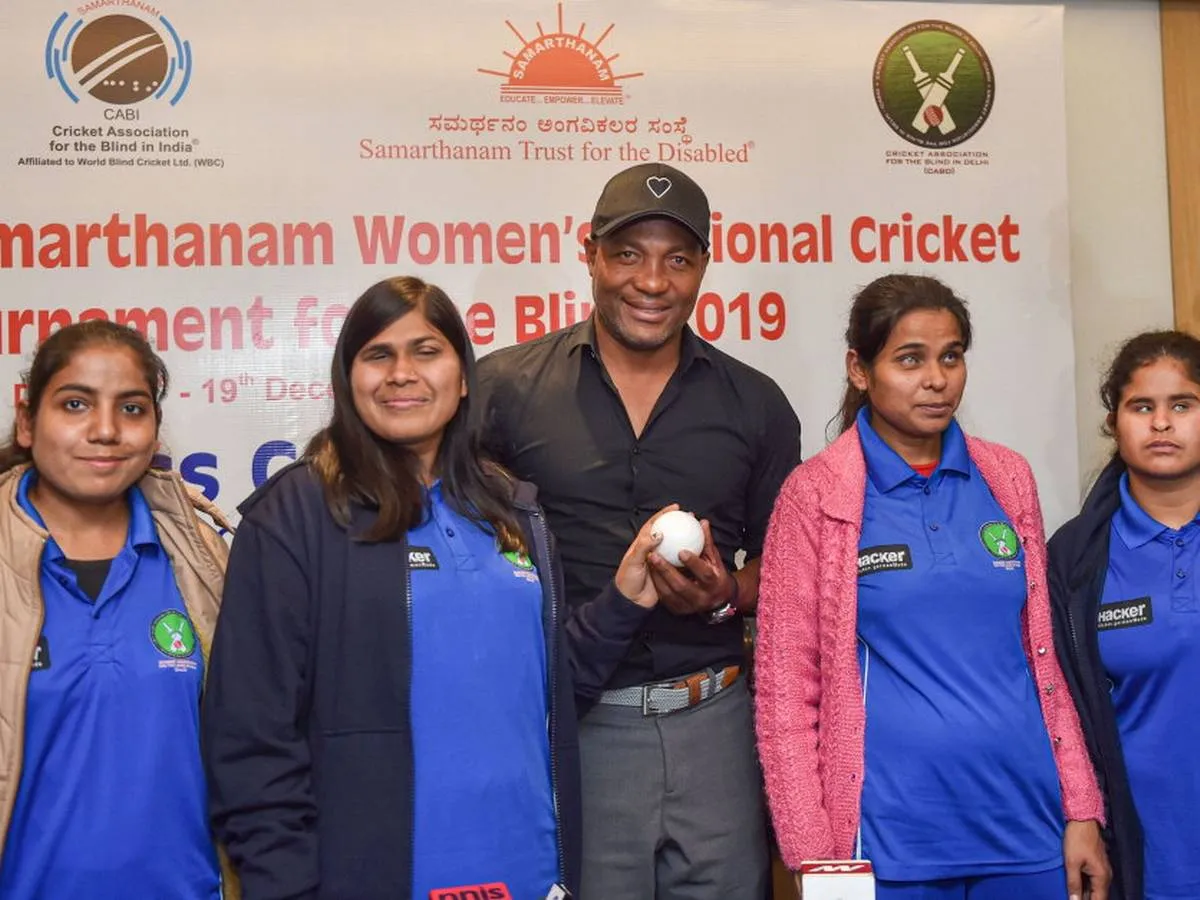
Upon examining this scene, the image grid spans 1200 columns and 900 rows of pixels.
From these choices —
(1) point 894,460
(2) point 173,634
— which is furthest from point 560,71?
(2) point 173,634

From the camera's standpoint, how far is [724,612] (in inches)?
99.7

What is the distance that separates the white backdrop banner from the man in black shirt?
34.9 inches

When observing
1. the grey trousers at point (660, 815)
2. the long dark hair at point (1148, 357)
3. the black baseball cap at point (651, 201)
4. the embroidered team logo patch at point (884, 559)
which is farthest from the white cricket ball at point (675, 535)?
the long dark hair at point (1148, 357)

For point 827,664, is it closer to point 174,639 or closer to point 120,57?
point 174,639

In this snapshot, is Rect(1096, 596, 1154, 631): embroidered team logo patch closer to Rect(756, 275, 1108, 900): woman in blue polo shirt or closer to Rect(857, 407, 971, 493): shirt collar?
Rect(756, 275, 1108, 900): woman in blue polo shirt

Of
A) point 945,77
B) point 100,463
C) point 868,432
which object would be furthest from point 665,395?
point 945,77

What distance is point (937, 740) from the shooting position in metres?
2.21

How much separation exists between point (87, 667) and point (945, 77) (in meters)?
2.94

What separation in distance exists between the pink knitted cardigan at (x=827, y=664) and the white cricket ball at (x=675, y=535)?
223 millimetres

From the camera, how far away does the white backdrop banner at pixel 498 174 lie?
11.2 ft

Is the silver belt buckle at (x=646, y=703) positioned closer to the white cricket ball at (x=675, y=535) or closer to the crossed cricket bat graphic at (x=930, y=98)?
the white cricket ball at (x=675, y=535)

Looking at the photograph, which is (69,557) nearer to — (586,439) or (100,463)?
(100,463)

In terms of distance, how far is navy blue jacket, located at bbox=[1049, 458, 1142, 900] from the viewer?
238 cm

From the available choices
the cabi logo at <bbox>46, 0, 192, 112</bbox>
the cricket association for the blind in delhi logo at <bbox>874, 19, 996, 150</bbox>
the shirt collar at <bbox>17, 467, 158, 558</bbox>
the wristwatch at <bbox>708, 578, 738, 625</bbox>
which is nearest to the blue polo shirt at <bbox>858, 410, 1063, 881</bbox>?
the wristwatch at <bbox>708, 578, 738, 625</bbox>
